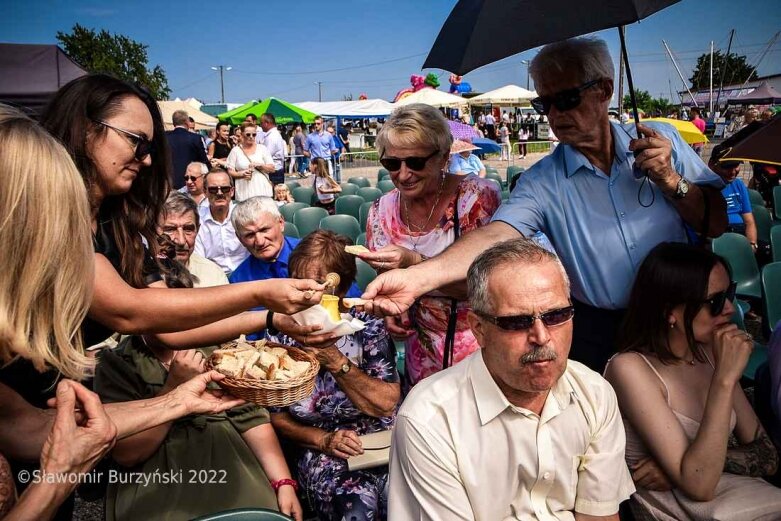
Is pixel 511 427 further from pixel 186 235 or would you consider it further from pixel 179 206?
pixel 179 206

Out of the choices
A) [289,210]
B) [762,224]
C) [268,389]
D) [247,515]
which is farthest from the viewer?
[289,210]

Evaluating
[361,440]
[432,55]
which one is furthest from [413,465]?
[432,55]

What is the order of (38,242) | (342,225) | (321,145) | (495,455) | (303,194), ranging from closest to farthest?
(38,242)
(495,455)
(342,225)
(303,194)
(321,145)

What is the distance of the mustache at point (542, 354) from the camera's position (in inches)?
72.2

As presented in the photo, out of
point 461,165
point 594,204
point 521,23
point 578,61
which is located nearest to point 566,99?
point 578,61

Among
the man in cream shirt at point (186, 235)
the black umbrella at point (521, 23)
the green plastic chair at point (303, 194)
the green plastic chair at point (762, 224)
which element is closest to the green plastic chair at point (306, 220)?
the man in cream shirt at point (186, 235)

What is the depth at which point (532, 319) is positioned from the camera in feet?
6.06

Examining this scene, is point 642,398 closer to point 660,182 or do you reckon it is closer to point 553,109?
point 660,182

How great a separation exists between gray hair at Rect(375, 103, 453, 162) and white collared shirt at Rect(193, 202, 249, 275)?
2.99 metres

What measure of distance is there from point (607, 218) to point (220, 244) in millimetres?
4004

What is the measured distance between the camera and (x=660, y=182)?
236 cm

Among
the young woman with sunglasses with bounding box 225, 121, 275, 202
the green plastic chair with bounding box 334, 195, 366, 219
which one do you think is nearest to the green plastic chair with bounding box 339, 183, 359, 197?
the young woman with sunglasses with bounding box 225, 121, 275, 202

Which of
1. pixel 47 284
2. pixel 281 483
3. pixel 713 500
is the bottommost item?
pixel 281 483

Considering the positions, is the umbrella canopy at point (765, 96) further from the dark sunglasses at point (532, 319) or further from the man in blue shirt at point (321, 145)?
the dark sunglasses at point (532, 319)
